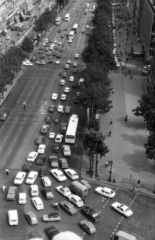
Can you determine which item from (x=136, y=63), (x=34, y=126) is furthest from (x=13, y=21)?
(x=34, y=126)

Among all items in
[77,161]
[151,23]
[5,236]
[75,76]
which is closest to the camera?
[5,236]

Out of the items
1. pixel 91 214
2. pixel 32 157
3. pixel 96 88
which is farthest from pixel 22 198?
pixel 96 88

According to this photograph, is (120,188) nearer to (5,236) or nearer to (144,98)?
(5,236)

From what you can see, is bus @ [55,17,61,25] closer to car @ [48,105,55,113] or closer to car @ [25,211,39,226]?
car @ [48,105,55,113]

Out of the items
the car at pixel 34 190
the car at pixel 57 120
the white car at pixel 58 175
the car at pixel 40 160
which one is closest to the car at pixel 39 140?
the car at pixel 40 160

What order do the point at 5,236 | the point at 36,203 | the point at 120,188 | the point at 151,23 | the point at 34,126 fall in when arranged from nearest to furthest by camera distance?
the point at 5,236
the point at 36,203
the point at 120,188
the point at 34,126
the point at 151,23

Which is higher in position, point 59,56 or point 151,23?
point 151,23

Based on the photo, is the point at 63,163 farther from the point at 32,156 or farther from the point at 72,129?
the point at 72,129
